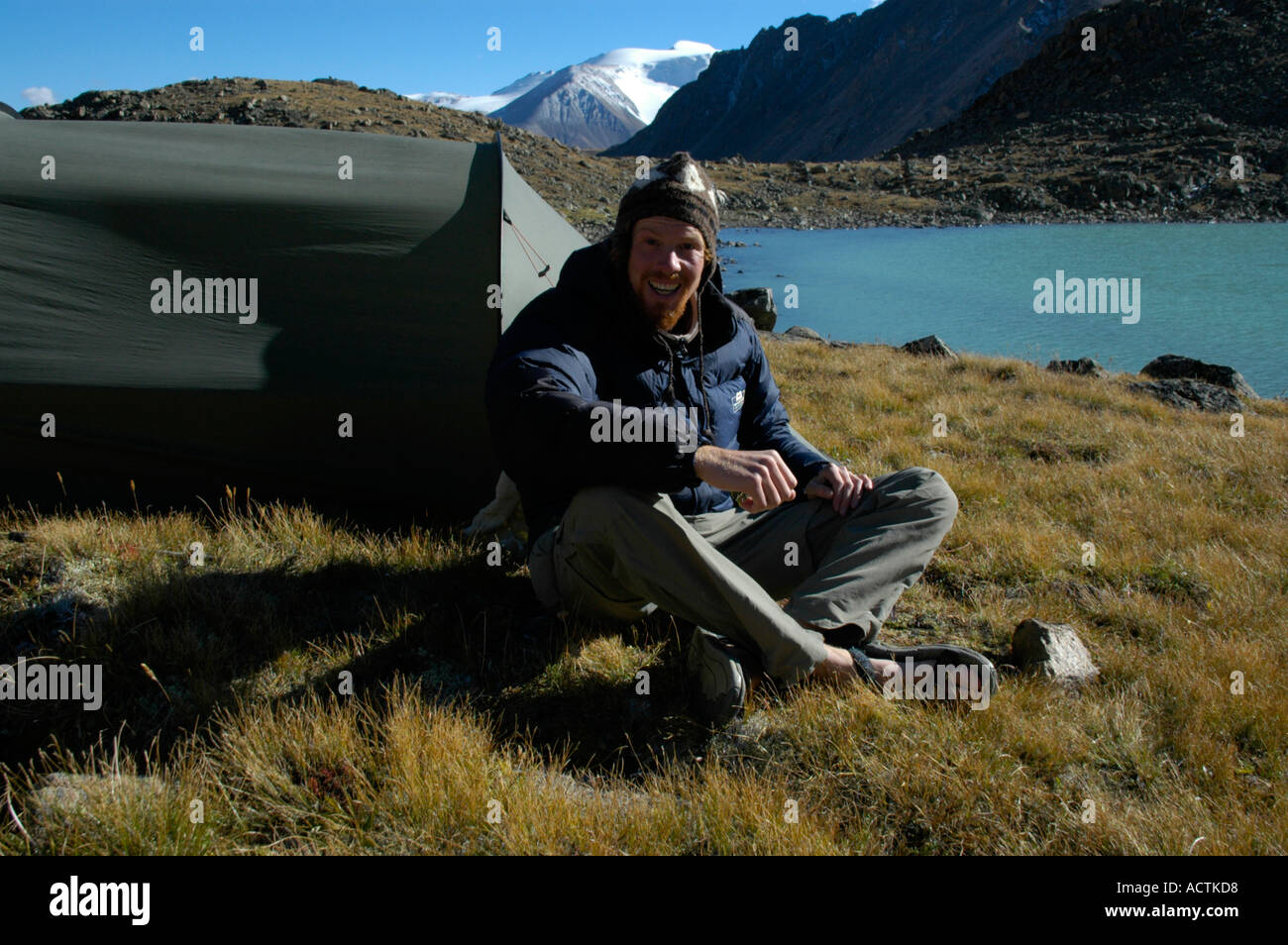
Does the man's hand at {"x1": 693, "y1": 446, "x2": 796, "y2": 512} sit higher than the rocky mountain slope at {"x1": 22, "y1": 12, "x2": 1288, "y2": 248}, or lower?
lower

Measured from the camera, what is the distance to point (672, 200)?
3.23 m

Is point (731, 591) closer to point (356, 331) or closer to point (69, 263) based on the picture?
point (356, 331)

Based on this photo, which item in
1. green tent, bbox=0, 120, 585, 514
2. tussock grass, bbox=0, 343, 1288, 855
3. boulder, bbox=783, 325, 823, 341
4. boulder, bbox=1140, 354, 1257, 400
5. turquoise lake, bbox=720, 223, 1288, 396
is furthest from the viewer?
turquoise lake, bbox=720, 223, 1288, 396

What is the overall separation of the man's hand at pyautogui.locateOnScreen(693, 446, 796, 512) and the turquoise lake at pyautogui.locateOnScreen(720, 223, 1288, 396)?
10768 mm

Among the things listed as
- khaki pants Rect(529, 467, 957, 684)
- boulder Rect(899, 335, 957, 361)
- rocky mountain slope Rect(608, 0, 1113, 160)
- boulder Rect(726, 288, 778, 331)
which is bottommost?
khaki pants Rect(529, 467, 957, 684)

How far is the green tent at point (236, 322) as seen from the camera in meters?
4.14

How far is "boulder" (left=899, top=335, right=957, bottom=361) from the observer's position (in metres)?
11.0

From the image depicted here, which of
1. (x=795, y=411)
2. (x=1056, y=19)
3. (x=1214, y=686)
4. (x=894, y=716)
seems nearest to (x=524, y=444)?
(x=894, y=716)

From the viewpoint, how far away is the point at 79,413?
4145mm
